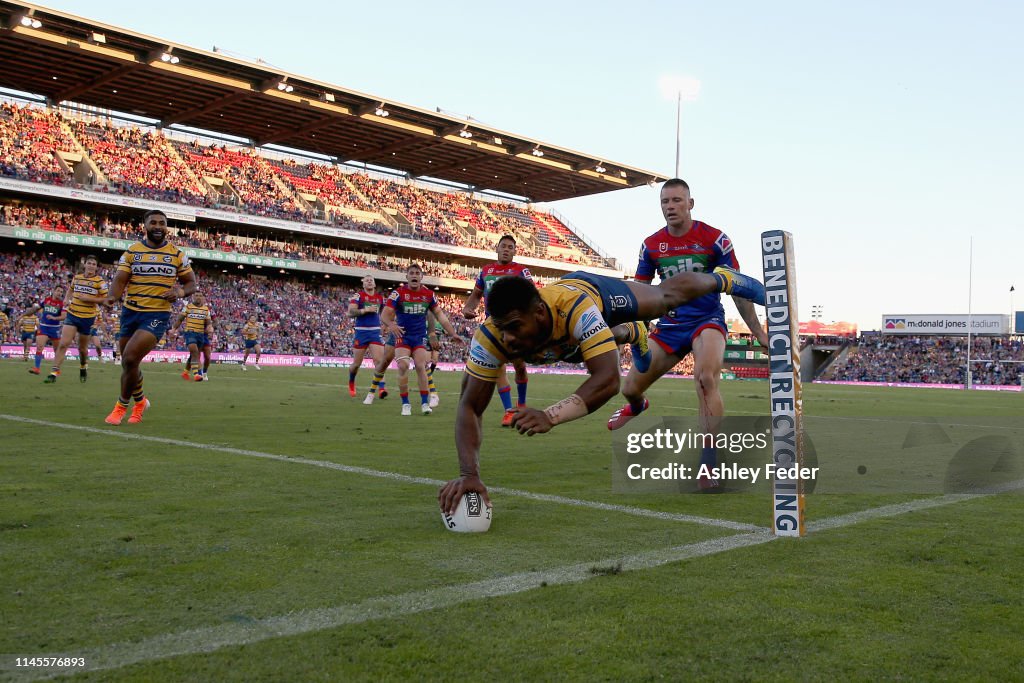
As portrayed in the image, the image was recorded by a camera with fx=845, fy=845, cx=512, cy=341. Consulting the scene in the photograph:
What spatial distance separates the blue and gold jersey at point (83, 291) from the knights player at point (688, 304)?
12912 mm

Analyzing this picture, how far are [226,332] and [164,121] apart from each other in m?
16.1

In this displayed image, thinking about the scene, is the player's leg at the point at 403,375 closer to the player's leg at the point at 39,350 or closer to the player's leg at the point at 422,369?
the player's leg at the point at 422,369

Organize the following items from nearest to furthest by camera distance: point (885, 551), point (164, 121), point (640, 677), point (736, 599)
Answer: point (640, 677), point (736, 599), point (885, 551), point (164, 121)

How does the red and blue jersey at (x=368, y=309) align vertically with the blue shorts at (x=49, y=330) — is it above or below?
above

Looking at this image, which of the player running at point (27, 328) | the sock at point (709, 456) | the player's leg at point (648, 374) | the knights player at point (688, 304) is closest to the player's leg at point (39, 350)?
the player running at point (27, 328)

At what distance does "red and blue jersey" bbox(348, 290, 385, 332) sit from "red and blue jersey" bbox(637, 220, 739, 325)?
34.0 ft

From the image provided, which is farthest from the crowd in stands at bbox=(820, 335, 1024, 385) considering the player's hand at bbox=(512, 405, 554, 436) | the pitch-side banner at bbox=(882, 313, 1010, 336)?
the player's hand at bbox=(512, 405, 554, 436)

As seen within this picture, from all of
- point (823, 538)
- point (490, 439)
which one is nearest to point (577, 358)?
point (823, 538)

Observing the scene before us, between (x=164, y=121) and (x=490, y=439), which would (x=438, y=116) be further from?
(x=490, y=439)

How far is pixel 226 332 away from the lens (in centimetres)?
4578

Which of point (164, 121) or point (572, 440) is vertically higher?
point (164, 121)

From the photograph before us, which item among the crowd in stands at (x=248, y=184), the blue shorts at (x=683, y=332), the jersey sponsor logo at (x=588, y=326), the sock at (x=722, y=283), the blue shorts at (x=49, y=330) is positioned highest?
the crowd in stands at (x=248, y=184)

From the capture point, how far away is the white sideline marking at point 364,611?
2.56m

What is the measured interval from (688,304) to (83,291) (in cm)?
1386
